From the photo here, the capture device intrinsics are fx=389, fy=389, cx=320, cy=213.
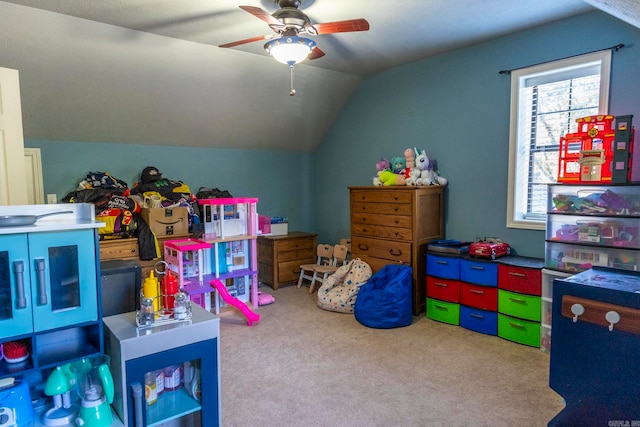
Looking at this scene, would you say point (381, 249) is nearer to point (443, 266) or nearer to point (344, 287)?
point (344, 287)

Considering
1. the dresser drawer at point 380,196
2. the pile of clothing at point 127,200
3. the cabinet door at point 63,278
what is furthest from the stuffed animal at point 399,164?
the cabinet door at point 63,278

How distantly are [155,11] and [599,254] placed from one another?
12.3ft

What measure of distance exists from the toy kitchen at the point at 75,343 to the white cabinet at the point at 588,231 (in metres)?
2.66

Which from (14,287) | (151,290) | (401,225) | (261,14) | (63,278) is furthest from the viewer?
(401,225)

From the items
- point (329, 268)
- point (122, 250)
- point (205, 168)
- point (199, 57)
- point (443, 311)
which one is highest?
point (199, 57)

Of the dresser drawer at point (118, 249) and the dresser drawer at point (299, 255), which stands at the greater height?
the dresser drawer at point (118, 249)

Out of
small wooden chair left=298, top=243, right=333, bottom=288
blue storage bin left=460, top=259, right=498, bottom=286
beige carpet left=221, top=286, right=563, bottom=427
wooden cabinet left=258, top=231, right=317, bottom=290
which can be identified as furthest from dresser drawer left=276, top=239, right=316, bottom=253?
blue storage bin left=460, top=259, right=498, bottom=286

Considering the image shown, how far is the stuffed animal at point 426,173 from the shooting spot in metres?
4.03

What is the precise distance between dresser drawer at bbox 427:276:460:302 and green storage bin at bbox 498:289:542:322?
0.40 m

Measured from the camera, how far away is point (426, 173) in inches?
159

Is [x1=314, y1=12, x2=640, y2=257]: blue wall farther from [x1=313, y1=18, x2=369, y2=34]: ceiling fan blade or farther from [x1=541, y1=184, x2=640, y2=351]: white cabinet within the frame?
[x1=313, y1=18, x2=369, y2=34]: ceiling fan blade

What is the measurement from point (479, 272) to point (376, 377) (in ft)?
4.70

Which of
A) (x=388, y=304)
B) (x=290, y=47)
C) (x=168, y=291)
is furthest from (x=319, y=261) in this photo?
(x=168, y=291)

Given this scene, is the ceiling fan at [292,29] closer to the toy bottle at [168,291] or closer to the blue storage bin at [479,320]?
the toy bottle at [168,291]
